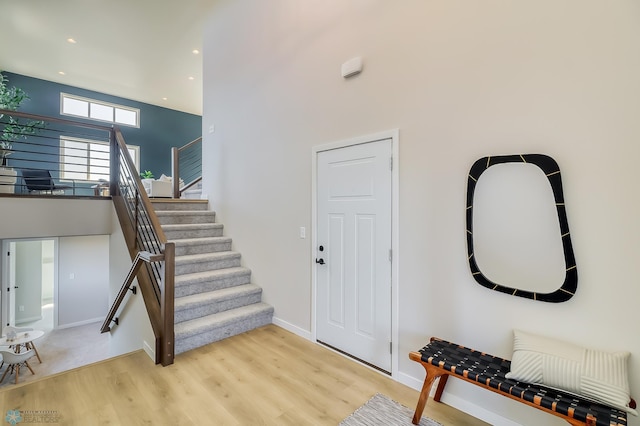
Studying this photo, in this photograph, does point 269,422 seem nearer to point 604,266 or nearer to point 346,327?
point 346,327

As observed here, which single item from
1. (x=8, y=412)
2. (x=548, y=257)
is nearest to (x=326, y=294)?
(x=548, y=257)

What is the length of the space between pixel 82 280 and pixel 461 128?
27.9ft

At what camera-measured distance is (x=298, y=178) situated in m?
3.43

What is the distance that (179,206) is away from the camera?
4.76 m

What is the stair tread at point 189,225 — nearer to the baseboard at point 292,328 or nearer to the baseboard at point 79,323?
the baseboard at point 292,328

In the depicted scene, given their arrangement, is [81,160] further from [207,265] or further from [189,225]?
[207,265]

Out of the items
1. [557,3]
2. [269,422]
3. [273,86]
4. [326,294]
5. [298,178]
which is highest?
[273,86]

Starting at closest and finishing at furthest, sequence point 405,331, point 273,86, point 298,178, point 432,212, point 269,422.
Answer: point 269,422 < point 432,212 < point 405,331 < point 298,178 < point 273,86

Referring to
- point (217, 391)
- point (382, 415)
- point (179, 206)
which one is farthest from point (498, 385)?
point (179, 206)

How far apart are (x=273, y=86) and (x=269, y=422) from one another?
350 cm

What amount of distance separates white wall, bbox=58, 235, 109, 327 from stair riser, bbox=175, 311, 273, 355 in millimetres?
5813

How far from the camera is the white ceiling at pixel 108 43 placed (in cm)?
497

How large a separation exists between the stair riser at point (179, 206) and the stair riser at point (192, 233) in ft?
1.82

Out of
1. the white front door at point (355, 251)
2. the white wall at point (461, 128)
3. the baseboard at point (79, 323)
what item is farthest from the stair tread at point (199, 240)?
the baseboard at point (79, 323)
